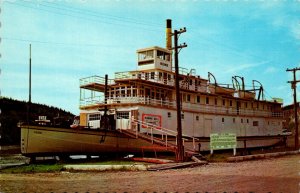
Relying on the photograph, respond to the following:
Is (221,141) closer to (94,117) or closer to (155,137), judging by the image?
(155,137)

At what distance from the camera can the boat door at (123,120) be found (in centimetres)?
2691

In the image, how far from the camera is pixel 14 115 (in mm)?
61906

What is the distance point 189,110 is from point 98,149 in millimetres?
9938

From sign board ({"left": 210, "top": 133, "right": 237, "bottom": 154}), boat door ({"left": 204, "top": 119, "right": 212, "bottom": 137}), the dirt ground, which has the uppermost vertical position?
boat door ({"left": 204, "top": 119, "right": 212, "bottom": 137})

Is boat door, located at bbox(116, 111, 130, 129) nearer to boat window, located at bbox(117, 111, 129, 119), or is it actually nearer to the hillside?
boat window, located at bbox(117, 111, 129, 119)

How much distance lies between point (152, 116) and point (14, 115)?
4195cm

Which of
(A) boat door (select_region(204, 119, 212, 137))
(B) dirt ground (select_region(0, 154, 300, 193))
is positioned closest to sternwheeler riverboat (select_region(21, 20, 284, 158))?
(A) boat door (select_region(204, 119, 212, 137))

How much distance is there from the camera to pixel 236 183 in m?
11.4

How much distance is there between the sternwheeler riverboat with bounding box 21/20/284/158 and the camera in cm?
2291

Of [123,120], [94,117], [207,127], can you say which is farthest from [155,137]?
[207,127]

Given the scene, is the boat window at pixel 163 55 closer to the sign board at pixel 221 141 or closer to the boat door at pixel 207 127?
the boat door at pixel 207 127

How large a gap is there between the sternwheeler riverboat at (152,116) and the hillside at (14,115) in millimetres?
28195

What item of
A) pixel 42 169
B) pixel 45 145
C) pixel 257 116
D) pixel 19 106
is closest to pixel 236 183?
pixel 42 169

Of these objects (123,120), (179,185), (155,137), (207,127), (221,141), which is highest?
(123,120)
